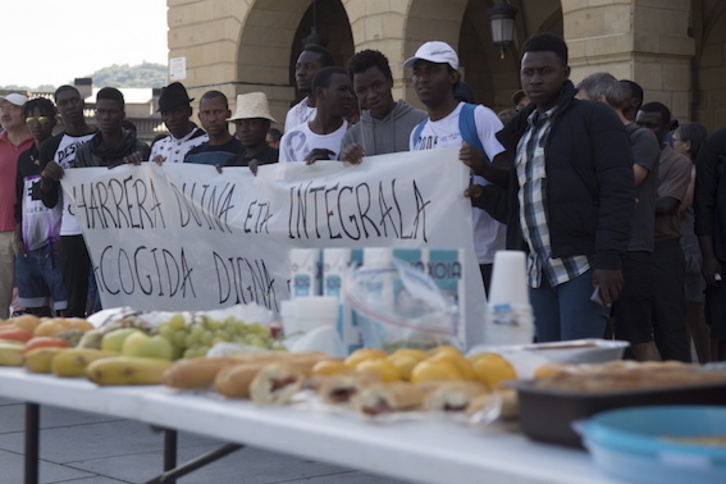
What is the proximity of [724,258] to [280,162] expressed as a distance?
8.46 feet

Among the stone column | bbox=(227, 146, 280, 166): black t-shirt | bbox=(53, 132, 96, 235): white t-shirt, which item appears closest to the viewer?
bbox=(227, 146, 280, 166): black t-shirt

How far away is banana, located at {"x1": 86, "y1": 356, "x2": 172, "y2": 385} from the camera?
9.37 ft

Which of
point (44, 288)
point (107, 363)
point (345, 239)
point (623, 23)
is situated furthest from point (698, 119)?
point (107, 363)

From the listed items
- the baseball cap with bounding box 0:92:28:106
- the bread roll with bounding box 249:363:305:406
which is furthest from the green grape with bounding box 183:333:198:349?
the baseball cap with bounding box 0:92:28:106

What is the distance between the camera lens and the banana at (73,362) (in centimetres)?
301

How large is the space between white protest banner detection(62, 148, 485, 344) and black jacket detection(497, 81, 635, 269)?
1.54 ft

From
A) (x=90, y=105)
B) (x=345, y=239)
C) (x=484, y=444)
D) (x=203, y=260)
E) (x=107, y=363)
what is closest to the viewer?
(x=484, y=444)

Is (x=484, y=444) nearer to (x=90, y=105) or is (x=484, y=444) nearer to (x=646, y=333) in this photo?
(x=646, y=333)

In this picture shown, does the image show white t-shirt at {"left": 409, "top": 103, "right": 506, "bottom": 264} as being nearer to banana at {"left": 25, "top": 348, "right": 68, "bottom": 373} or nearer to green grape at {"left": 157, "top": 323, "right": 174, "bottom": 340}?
green grape at {"left": 157, "top": 323, "right": 174, "bottom": 340}

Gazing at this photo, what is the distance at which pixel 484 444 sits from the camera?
2.12m

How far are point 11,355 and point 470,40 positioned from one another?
2003 centimetres

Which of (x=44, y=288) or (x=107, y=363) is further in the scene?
(x=44, y=288)

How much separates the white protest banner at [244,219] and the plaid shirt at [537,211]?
29 cm

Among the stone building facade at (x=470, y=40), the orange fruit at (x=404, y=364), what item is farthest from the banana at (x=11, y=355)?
the stone building facade at (x=470, y=40)
